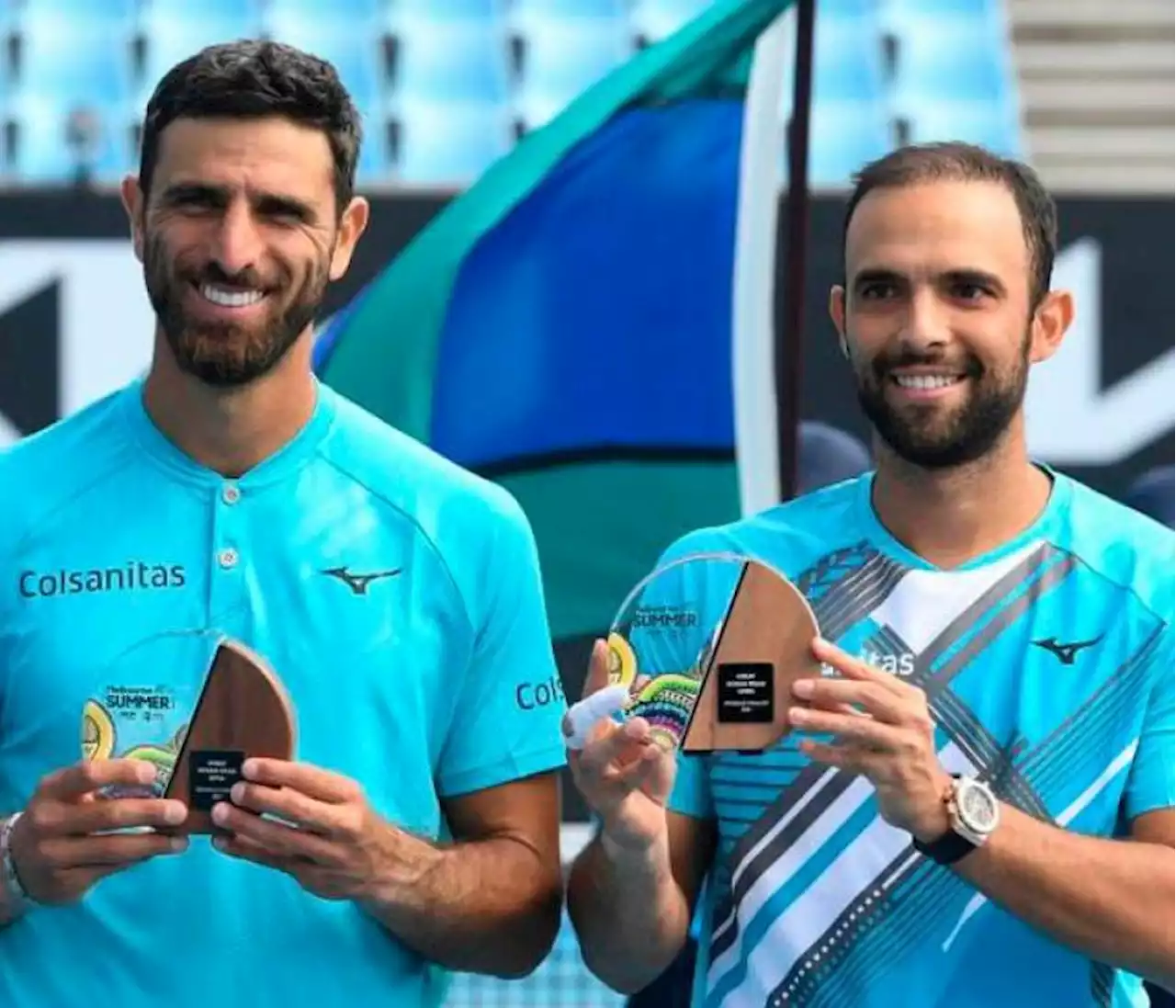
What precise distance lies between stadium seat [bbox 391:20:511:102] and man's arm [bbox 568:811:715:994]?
32.2ft

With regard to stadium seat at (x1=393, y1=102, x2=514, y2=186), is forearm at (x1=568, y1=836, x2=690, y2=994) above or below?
below

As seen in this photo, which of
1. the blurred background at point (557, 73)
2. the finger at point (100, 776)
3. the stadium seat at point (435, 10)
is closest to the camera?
the finger at point (100, 776)

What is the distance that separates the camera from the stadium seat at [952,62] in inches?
507

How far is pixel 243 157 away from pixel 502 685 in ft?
2.39

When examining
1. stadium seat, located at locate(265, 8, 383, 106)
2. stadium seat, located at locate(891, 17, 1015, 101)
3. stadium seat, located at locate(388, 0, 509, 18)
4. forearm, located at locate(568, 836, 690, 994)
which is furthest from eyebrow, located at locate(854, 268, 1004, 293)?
stadium seat, located at locate(388, 0, 509, 18)

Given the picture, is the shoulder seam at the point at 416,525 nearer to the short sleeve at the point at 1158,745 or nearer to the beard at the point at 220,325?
the beard at the point at 220,325

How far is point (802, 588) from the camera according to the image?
3.14m

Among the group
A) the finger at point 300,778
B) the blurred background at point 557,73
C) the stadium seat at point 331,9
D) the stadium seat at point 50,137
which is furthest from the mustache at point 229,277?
the stadium seat at point 331,9

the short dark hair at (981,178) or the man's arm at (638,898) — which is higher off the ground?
the short dark hair at (981,178)

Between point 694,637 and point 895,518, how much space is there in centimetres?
32

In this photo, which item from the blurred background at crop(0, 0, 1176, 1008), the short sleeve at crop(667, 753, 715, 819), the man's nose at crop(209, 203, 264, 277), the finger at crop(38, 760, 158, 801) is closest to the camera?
the finger at crop(38, 760, 158, 801)

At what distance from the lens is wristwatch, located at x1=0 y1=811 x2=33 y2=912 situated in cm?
288

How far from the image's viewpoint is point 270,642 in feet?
9.98

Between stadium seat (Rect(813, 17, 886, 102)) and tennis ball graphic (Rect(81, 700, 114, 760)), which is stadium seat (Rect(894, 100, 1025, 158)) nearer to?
stadium seat (Rect(813, 17, 886, 102))
